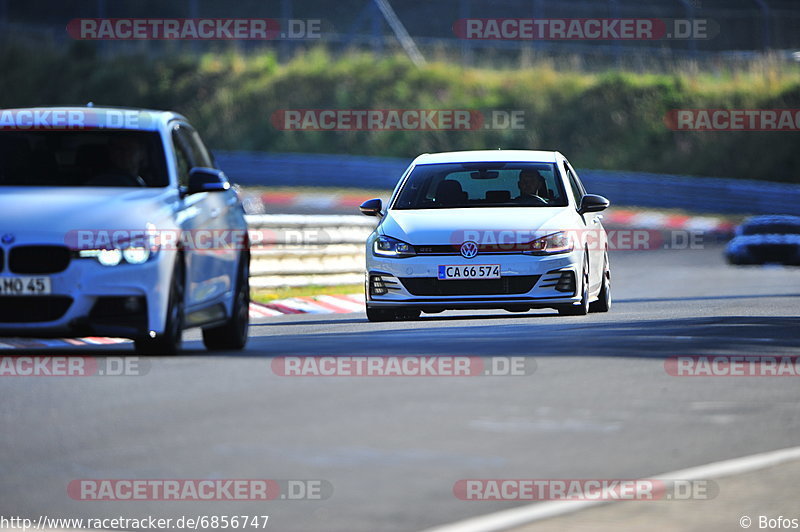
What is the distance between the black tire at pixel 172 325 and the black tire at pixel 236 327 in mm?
981

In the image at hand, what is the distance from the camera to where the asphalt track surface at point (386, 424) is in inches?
267

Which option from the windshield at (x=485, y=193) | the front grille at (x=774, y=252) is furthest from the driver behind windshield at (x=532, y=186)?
the front grille at (x=774, y=252)

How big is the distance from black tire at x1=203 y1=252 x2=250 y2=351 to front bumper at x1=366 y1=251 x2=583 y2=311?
8.05ft

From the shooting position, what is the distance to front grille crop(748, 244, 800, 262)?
101ft

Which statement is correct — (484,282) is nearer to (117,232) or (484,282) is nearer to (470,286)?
(470,286)

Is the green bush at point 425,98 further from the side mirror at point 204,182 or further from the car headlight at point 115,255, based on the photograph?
the car headlight at point 115,255

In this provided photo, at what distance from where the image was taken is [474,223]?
14586 millimetres

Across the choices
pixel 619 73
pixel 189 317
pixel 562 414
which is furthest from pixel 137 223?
pixel 619 73

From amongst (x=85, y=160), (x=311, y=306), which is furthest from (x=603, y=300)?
(x=85, y=160)

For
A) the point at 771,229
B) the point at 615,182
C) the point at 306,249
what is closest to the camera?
the point at 306,249

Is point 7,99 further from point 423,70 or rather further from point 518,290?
point 518,290

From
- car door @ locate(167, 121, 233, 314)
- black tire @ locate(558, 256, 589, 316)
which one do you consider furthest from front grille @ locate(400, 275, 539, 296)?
car door @ locate(167, 121, 233, 314)

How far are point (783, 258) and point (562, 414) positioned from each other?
23521 mm

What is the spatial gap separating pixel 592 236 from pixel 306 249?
7221 mm
